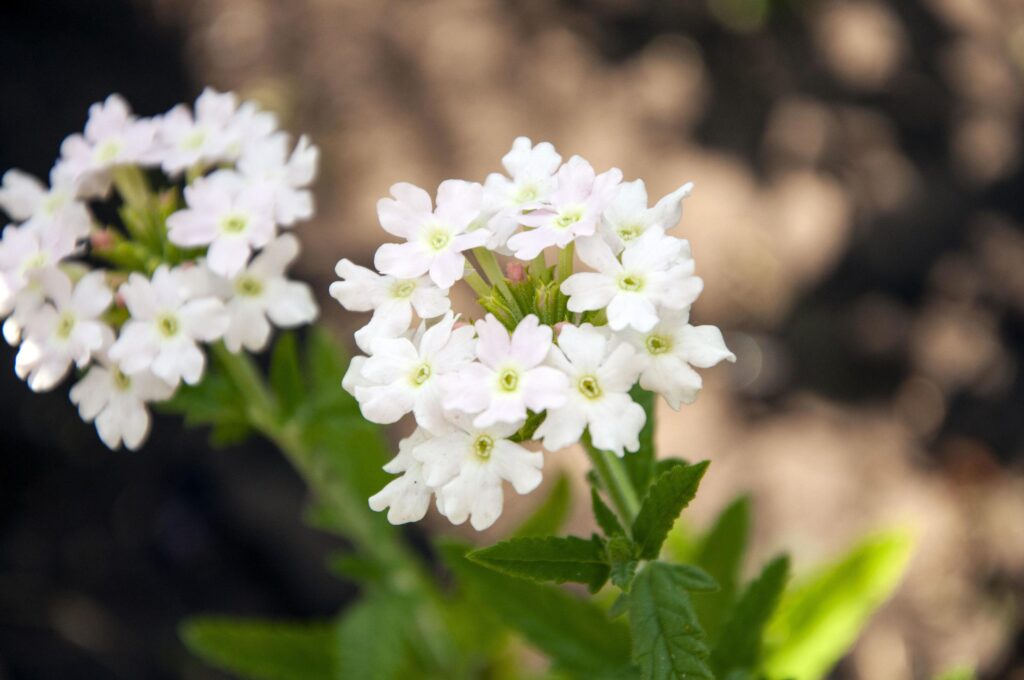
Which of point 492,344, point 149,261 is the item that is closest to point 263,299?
point 149,261

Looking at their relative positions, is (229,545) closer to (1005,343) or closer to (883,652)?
(883,652)

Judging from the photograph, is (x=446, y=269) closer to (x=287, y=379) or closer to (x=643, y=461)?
(x=643, y=461)

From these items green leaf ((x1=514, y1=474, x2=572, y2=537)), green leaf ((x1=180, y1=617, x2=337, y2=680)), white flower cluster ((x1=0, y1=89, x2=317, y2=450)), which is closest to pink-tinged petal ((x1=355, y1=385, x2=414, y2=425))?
white flower cluster ((x1=0, y1=89, x2=317, y2=450))

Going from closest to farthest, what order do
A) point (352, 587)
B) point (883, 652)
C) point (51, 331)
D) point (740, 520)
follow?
1. point (51, 331)
2. point (740, 520)
3. point (883, 652)
4. point (352, 587)

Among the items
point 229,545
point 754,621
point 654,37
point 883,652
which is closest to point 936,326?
point 883,652

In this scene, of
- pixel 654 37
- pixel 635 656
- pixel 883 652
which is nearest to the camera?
pixel 635 656
